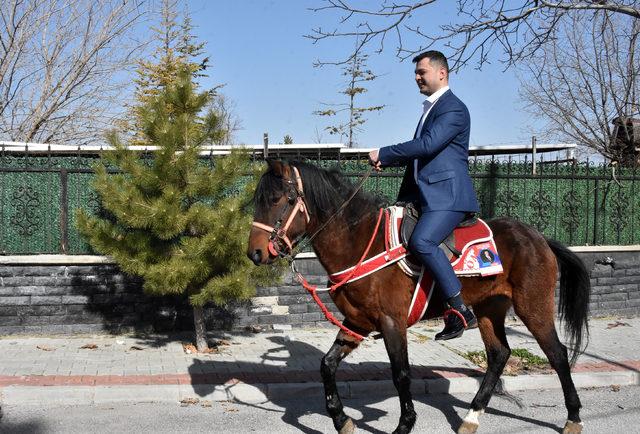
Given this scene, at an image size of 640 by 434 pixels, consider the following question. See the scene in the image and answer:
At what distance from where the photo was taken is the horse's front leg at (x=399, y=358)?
5.36 m

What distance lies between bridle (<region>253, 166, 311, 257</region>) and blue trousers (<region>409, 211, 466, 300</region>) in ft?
2.81

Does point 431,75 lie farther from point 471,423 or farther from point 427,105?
point 471,423

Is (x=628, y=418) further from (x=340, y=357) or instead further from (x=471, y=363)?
(x=340, y=357)

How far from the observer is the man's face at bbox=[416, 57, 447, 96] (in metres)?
5.61

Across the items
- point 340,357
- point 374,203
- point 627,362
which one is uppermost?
point 374,203

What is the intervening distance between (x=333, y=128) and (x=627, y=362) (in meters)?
29.8

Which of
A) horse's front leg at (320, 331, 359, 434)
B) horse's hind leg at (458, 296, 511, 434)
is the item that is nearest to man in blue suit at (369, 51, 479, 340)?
horse's front leg at (320, 331, 359, 434)

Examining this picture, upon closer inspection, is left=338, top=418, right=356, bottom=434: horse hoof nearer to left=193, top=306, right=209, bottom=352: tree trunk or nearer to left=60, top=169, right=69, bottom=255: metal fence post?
left=193, top=306, right=209, bottom=352: tree trunk

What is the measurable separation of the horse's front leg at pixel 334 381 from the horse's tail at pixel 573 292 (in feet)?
7.47

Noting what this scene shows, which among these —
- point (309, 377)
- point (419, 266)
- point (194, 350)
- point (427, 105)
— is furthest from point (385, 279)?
point (194, 350)

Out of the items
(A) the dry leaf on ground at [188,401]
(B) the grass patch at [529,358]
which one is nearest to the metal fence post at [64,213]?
(A) the dry leaf on ground at [188,401]

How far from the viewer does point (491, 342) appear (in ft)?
21.6

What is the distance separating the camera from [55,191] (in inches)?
379

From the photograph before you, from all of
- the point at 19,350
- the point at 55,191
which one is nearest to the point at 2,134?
the point at 55,191
